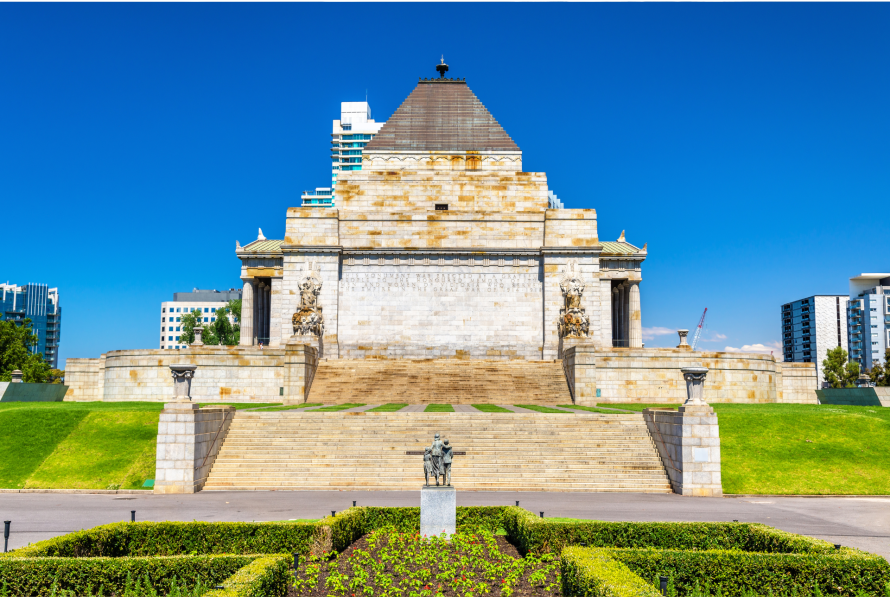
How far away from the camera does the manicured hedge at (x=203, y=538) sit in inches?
566

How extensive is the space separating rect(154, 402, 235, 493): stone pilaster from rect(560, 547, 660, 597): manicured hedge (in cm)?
1542

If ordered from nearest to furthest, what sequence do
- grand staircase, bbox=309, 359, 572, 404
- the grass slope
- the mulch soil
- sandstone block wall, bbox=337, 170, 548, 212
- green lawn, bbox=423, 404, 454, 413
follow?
the mulch soil → the grass slope → green lawn, bbox=423, 404, 454, 413 → grand staircase, bbox=309, 359, 572, 404 → sandstone block wall, bbox=337, 170, 548, 212

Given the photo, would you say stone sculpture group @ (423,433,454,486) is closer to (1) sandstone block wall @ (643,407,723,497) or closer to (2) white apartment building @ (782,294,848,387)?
(1) sandstone block wall @ (643,407,723,497)

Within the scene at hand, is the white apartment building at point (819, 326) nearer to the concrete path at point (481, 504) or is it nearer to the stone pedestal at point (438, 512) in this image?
the concrete path at point (481, 504)

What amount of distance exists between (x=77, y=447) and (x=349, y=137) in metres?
136

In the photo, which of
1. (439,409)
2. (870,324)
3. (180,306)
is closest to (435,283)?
(439,409)

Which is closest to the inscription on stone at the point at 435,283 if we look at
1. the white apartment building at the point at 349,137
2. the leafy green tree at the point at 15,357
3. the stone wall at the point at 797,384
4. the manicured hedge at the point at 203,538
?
the stone wall at the point at 797,384

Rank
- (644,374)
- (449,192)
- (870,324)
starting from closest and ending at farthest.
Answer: (644,374) < (449,192) < (870,324)

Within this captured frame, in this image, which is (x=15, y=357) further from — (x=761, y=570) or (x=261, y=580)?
(x=761, y=570)

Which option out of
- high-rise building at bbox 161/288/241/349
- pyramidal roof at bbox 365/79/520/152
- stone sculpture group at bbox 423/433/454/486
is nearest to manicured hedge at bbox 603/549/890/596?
stone sculpture group at bbox 423/433/454/486

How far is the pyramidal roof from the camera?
56062 mm

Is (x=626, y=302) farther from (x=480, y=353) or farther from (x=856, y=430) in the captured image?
(x=856, y=430)

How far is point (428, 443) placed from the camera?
27.5 metres

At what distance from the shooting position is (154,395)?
41.3 meters
